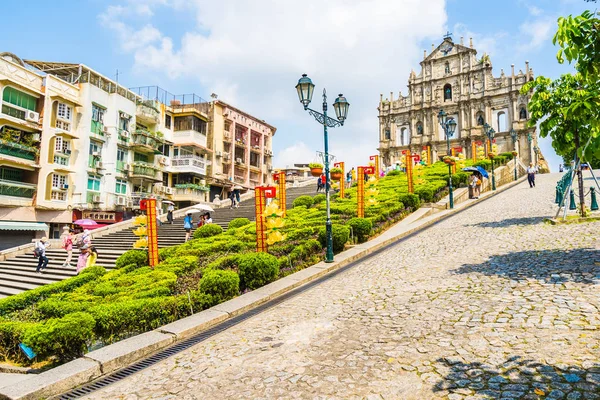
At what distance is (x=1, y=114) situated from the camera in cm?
2420

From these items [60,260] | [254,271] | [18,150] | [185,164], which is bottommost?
[60,260]

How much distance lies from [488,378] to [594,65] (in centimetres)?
407

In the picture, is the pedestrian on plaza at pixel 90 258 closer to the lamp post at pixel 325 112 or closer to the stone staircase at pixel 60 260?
the stone staircase at pixel 60 260

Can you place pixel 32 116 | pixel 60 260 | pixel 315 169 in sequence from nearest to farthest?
1. pixel 315 169
2. pixel 60 260
3. pixel 32 116

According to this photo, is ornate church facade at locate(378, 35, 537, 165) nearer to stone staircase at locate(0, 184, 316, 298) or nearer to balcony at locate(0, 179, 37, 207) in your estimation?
stone staircase at locate(0, 184, 316, 298)

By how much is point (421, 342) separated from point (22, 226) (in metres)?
28.2

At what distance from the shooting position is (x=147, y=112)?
37562mm

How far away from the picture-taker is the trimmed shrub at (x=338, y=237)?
12.8 meters

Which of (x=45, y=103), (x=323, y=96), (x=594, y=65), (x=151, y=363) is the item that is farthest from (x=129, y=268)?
(x=45, y=103)

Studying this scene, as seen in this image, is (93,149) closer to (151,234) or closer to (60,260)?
(60,260)

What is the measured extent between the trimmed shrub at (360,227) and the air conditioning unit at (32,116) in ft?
79.4

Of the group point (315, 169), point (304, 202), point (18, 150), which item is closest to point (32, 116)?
point (18, 150)

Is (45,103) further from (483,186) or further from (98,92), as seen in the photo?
(483,186)

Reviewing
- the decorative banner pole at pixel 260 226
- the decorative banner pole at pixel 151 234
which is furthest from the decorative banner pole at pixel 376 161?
the decorative banner pole at pixel 151 234
